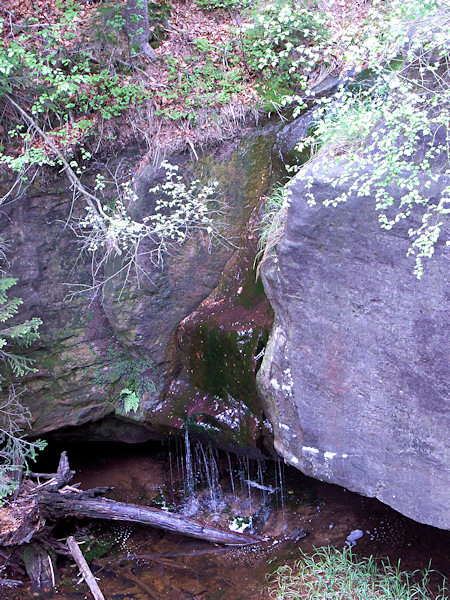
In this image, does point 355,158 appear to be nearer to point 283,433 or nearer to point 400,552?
point 283,433

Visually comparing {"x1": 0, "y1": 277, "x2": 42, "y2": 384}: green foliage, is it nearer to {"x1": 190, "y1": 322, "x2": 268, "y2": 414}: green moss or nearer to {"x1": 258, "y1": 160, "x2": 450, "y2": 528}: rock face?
{"x1": 190, "y1": 322, "x2": 268, "y2": 414}: green moss

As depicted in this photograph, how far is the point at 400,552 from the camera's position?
4848 mm

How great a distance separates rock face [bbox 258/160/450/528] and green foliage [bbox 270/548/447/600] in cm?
90

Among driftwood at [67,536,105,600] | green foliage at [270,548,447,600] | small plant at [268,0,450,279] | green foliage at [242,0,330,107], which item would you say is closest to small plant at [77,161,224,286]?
green foliage at [242,0,330,107]

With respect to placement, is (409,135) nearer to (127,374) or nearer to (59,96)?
(59,96)

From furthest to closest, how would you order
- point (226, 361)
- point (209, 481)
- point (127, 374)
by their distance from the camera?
1. point (127, 374)
2. point (209, 481)
3. point (226, 361)

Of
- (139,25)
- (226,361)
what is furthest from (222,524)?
(139,25)

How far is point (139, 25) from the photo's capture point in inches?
236

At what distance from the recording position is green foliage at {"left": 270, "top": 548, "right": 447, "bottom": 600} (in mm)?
4406

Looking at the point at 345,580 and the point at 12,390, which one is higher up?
the point at 12,390

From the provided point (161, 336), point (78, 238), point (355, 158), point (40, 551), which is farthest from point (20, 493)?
point (355, 158)

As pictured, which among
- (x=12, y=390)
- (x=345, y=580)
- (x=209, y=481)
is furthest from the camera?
(x=209, y=481)

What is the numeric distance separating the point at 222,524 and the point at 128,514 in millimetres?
985

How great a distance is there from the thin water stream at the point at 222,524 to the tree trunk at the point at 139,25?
4326mm
